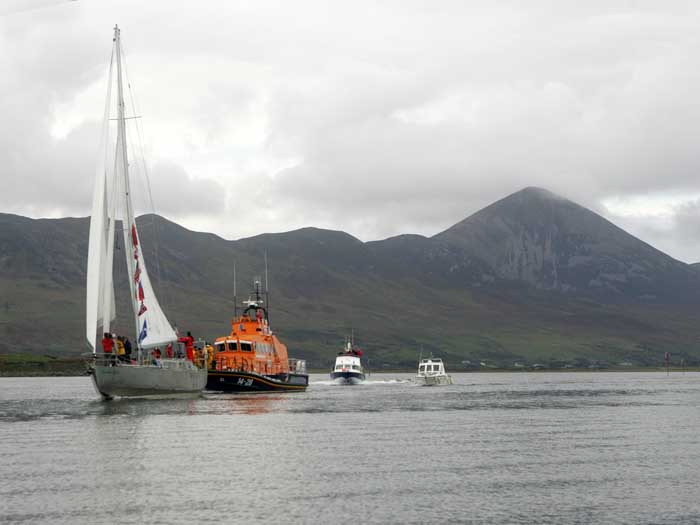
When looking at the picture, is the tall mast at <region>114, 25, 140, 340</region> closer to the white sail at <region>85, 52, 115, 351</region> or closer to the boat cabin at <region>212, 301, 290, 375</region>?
the white sail at <region>85, 52, 115, 351</region>

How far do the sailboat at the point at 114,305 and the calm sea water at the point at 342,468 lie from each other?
6.22 meters

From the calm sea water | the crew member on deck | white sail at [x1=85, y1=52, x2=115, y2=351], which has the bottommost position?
the calm sea water

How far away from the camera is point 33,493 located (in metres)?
29.5

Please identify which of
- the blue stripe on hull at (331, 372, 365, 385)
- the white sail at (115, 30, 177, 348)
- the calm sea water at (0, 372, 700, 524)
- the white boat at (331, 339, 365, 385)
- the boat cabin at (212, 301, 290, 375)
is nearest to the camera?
the calm sea water at (0, 372, 700, 524)

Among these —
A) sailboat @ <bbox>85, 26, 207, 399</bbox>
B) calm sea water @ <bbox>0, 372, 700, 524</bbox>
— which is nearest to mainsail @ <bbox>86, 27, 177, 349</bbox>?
sailboat @ <bbox>85, 26, 207, 399</bbox>

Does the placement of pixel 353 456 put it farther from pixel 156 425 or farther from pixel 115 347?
pixel 115 347

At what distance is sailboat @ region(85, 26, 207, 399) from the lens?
65438 mm

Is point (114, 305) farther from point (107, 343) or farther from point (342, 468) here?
point (342, 468)

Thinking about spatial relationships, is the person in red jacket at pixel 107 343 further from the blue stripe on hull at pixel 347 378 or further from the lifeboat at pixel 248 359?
the blue stripe on hull at pixel 347 378

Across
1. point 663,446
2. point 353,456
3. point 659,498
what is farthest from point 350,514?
point 663,446

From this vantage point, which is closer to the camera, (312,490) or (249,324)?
(312,490)

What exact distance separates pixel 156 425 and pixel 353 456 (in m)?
15.5

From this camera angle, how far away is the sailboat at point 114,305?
6544cm

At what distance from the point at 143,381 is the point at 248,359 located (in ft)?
64.5
